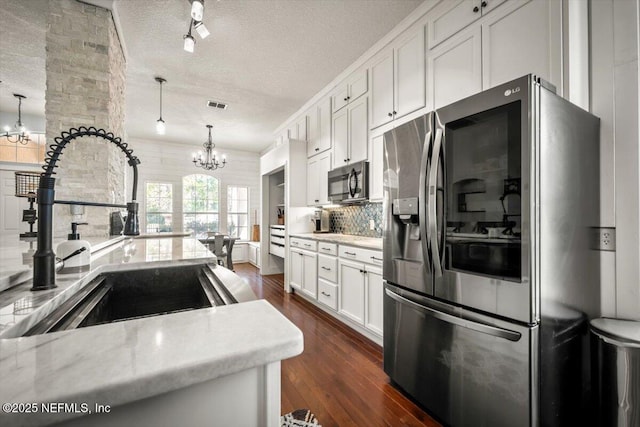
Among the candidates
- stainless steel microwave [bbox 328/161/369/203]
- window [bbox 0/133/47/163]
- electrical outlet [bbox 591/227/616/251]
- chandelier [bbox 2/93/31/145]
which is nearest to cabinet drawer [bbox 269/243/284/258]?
stainless steel microwave [bbox 328/161/369/203]

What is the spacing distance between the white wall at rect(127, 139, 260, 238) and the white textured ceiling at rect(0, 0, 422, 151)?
1552mm

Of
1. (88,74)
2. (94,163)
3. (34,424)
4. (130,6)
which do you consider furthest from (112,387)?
(130,6)

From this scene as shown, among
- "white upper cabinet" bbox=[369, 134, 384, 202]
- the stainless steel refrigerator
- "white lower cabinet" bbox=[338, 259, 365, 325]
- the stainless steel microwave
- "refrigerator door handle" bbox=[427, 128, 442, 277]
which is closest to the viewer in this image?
the stainless steel refrigerator

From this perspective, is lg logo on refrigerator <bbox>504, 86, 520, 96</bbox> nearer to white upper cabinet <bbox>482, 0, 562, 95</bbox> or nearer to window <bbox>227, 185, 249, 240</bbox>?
white upper cabinet <bbox>482, 0, 562, 95</bbox>

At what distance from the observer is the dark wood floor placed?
1.66 m

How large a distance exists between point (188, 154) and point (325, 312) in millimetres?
5364

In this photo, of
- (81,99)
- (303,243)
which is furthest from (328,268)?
(81,99)

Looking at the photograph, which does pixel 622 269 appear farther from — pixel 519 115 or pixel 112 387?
pixel 112 387

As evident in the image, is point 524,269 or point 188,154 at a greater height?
point 188,154

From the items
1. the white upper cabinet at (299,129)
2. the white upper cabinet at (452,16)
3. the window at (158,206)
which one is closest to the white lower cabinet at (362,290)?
the white upper cabinet at (452,16)

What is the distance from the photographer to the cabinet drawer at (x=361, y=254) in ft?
8.23

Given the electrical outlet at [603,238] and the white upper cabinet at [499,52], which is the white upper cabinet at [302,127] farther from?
the electrical outlet at [603,238]

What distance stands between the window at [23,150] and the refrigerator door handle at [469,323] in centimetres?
684

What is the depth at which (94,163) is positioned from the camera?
8.03 feet
